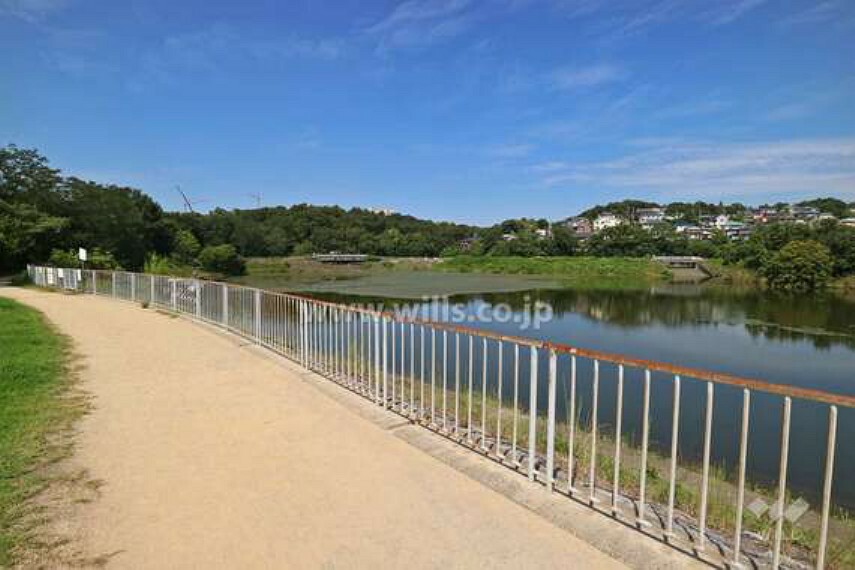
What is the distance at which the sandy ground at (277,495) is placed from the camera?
279 centimetres

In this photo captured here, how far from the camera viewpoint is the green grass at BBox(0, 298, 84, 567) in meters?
3.02

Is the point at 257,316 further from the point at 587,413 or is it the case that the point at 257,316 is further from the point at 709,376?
the point at 709,376

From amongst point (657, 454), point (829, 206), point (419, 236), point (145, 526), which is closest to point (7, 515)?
point (145, 526)

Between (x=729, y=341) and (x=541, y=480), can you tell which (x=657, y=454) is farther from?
(x=729, y=341)

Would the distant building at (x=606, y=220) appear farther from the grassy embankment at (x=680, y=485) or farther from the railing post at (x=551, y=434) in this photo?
the railing post at (x=551, y=434)

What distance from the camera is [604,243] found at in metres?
83.2

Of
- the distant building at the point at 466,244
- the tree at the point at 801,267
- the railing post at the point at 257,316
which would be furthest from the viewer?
the distant building at the point at 466,244

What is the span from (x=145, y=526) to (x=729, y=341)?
20.0 metres

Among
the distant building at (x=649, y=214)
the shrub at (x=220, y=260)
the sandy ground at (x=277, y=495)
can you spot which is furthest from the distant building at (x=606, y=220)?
the sandy ground at (x=277, y=495)

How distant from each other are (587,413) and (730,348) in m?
10.6

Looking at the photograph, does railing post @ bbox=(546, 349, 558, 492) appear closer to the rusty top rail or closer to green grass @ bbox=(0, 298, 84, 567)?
the rusty top rail

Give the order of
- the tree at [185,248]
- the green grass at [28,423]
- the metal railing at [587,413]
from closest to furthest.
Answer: the metal railing at [587,413], the green grass at [28,423], the tree at [185,248]

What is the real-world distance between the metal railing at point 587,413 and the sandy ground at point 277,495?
0.54m

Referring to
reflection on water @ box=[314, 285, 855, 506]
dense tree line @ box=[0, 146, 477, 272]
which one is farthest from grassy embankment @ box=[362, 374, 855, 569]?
dense tree line @ box=[0, 146, 477, 272]
